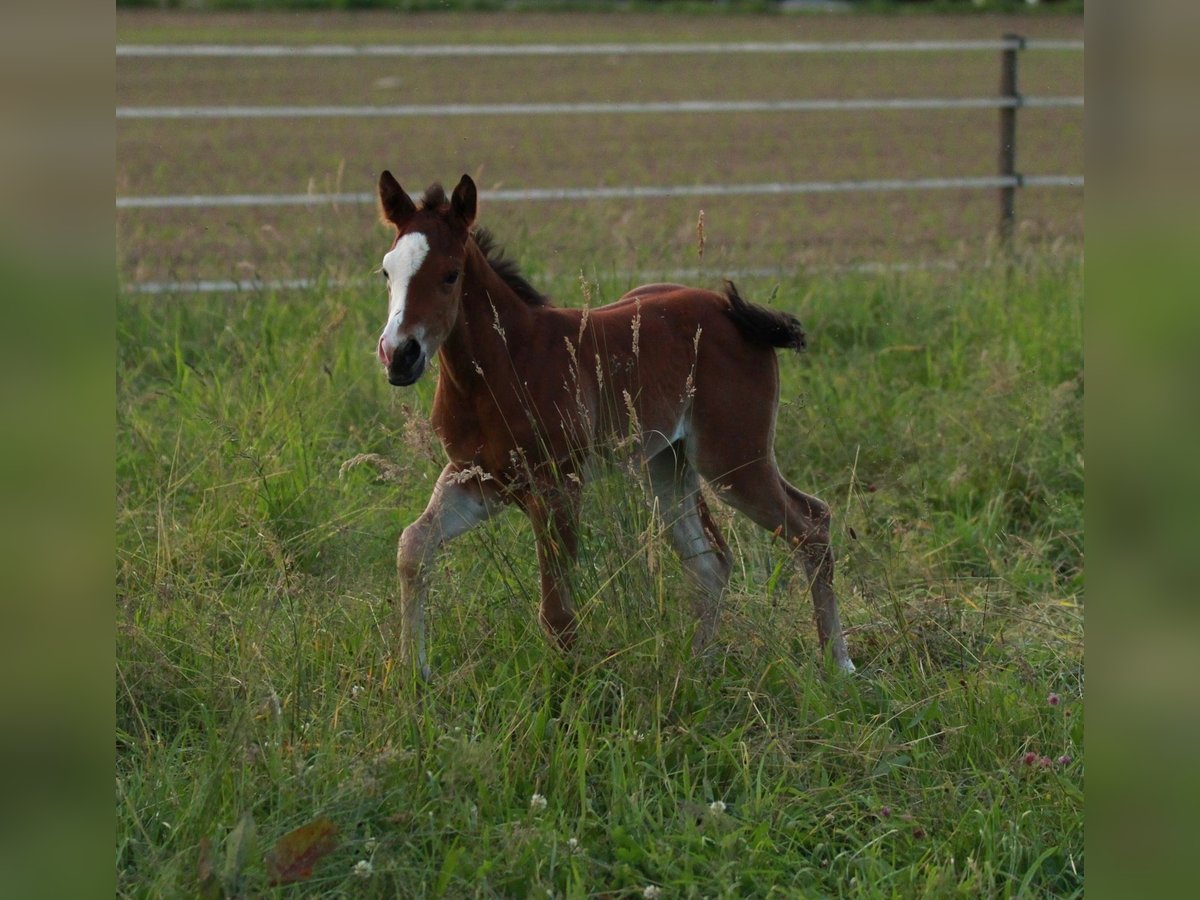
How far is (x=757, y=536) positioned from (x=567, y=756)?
156cm

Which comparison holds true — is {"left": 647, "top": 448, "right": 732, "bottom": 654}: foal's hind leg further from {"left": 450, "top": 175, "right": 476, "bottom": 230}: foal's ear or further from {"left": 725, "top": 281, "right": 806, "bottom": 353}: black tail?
{"left": 450, "top": 175, "right": 476, "bottom": 230}: foal's ear

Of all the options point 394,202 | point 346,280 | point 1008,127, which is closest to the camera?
point 394,202

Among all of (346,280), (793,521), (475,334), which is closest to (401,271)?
(475,334)

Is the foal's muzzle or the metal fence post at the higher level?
the metal fence post

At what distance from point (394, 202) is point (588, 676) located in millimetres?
1287

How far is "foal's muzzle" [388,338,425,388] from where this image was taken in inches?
122

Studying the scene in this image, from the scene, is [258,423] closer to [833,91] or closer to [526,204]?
[526,204]

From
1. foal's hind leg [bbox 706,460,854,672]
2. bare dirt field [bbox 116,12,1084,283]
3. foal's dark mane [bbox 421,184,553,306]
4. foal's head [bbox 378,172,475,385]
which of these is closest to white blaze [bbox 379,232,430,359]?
foal's head [bbox 378,172,475,385]

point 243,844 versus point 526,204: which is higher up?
point 526,204

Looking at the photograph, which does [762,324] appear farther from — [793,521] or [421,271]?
[421,271]

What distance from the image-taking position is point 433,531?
3.45 meters

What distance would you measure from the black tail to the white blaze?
3.39 feet
